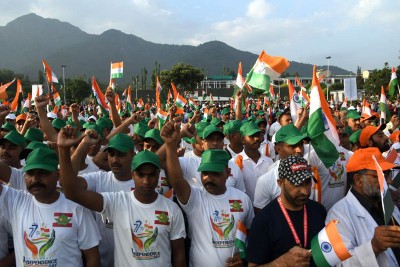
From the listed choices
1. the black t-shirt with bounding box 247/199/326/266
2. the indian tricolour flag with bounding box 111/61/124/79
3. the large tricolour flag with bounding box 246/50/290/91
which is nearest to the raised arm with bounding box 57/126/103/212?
the black t-shirt with bounding box 247/199/326/266

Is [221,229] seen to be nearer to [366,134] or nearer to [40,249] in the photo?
[40,249]

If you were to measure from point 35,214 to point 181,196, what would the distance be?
47.9 inches

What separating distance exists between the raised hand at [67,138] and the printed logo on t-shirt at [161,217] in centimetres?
90

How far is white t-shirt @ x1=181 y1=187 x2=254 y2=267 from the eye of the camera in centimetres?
335

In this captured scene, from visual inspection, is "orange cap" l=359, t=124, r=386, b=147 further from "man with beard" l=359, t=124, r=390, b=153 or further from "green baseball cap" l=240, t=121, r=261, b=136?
"green baseball cap" l=240, t=121, r=261, b=136

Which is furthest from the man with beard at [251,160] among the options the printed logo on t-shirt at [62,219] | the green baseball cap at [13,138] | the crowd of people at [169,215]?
the green baseball cap at [13,138]

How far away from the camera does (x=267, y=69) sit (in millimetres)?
7414

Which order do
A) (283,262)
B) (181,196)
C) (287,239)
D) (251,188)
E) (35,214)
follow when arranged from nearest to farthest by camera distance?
(283,262) < (287,239) < (35,214) < (181,196) < (251,188)

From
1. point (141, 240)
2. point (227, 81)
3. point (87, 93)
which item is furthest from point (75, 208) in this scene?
point (227, 81)

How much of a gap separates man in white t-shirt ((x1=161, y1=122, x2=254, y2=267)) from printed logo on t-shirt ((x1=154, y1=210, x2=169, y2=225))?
22cm

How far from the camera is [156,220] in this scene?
3.26 metres

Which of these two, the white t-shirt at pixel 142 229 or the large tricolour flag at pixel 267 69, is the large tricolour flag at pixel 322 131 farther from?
the large tricolour flag at pixel 267 69

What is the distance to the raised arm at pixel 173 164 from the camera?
3.33 meters

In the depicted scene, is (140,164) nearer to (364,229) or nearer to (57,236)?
(57,236)
